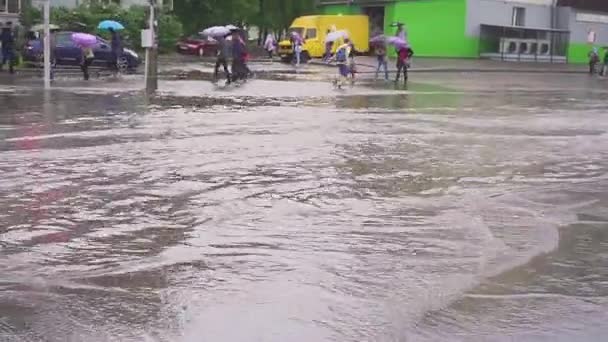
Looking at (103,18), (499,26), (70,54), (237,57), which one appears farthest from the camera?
(499,26)

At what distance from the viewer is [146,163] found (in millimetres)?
11203

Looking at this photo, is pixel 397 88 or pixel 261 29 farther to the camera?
pixel 261 29

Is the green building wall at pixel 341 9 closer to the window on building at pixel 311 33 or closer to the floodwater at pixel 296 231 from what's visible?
the window on building at pixel 311 33

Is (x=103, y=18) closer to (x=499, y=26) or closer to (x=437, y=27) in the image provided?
(x=437, y=27)

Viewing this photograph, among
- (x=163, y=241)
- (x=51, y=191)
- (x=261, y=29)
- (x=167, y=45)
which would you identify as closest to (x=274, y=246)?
(x=163, y=241)

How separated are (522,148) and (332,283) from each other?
8.48m

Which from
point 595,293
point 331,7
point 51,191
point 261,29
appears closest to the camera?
point 595,293

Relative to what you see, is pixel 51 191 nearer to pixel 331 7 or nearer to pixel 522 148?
pixel 522 148

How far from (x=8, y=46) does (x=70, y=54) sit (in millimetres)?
2540

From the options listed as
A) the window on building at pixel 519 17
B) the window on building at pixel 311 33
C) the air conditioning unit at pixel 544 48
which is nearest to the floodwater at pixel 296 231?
the window on building at pixel 311 33

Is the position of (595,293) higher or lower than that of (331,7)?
lower

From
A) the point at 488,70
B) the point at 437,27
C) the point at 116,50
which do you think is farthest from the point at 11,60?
the point at 437,27

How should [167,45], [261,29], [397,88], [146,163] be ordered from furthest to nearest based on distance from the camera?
[261,29], [167,45], [397,88], [146,163]

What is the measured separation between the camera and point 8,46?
2939 centimetres
